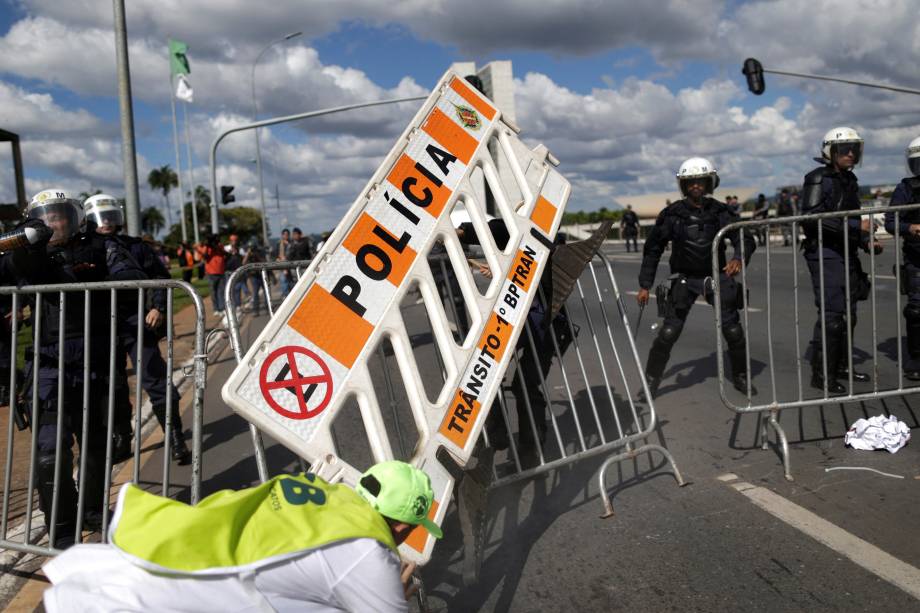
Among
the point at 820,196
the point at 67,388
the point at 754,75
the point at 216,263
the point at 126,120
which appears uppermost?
the point at 754,75

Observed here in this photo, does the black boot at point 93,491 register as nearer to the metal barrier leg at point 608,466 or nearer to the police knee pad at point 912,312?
the metal barrier leg at point 608,466

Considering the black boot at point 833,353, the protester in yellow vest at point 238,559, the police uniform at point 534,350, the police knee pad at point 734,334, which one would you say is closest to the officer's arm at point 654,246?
the police knee pad at point 734,334

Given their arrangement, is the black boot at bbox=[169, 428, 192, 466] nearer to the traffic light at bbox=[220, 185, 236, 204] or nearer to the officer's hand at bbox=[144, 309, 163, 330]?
the officer's hand at bbox=[144, 309, 163, 330]

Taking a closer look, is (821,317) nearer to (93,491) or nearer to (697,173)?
(697,173)

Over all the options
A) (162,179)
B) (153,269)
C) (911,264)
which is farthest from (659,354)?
(162,179)

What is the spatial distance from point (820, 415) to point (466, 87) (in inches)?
139

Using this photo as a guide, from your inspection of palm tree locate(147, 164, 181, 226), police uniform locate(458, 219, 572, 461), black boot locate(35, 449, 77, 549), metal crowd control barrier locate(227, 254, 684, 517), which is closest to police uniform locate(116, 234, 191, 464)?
black boot locate(35, 449, 77, 549)

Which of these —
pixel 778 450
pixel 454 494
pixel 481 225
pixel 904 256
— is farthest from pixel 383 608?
pixel 904 256

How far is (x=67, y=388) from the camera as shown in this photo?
4.30 metres

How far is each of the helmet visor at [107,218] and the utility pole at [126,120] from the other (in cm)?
397

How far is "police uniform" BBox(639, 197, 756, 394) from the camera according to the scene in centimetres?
613

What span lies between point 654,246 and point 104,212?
4511mm

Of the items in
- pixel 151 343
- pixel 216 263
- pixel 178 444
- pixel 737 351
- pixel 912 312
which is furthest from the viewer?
pixel 216 263

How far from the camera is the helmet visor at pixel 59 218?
15.1 ft
